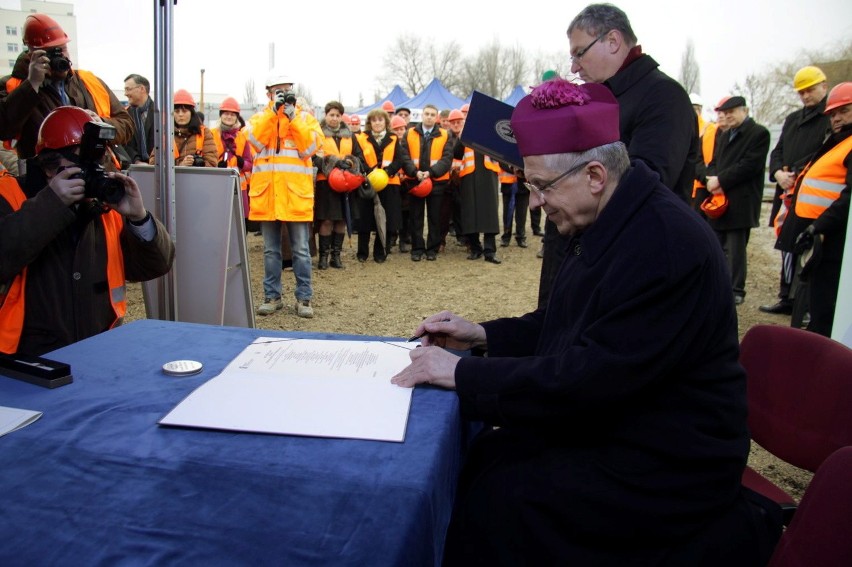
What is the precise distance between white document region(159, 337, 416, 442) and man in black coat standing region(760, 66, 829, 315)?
18.0 ft

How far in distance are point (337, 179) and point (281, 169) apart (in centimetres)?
203

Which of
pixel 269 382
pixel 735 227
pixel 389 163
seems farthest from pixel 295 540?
pixel 389 163

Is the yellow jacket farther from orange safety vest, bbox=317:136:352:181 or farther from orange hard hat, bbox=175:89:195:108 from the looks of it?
orange safety vest, bbox=317:136:352:181

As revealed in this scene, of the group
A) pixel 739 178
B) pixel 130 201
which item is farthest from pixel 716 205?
pixel 130 201

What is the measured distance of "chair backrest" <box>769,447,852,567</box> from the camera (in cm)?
113

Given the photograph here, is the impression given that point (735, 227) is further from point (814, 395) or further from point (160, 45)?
point (160, 45)

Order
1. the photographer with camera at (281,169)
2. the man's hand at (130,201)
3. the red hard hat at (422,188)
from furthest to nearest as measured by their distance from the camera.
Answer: the red hard hat at (422,188) < the photographer with camera at (281,169) < the man's hand at (130,201)

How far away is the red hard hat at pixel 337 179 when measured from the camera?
7.51 m

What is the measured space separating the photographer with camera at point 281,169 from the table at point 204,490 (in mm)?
4136

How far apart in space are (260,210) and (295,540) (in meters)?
4.83

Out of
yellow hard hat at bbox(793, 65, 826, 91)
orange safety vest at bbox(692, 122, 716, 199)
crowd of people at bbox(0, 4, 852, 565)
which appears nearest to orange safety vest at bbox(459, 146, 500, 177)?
orange safety vest at bbox(692, 122, 716, 199)

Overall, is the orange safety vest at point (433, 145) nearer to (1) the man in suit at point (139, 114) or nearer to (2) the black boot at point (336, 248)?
(2) the black boot at point (336, 248)

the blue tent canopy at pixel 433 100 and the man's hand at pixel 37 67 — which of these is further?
the blue tent canopy at pixel 433 100

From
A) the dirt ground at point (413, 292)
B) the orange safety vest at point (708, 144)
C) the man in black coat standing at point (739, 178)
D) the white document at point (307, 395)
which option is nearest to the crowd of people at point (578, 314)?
the white document at point (307, 395)
